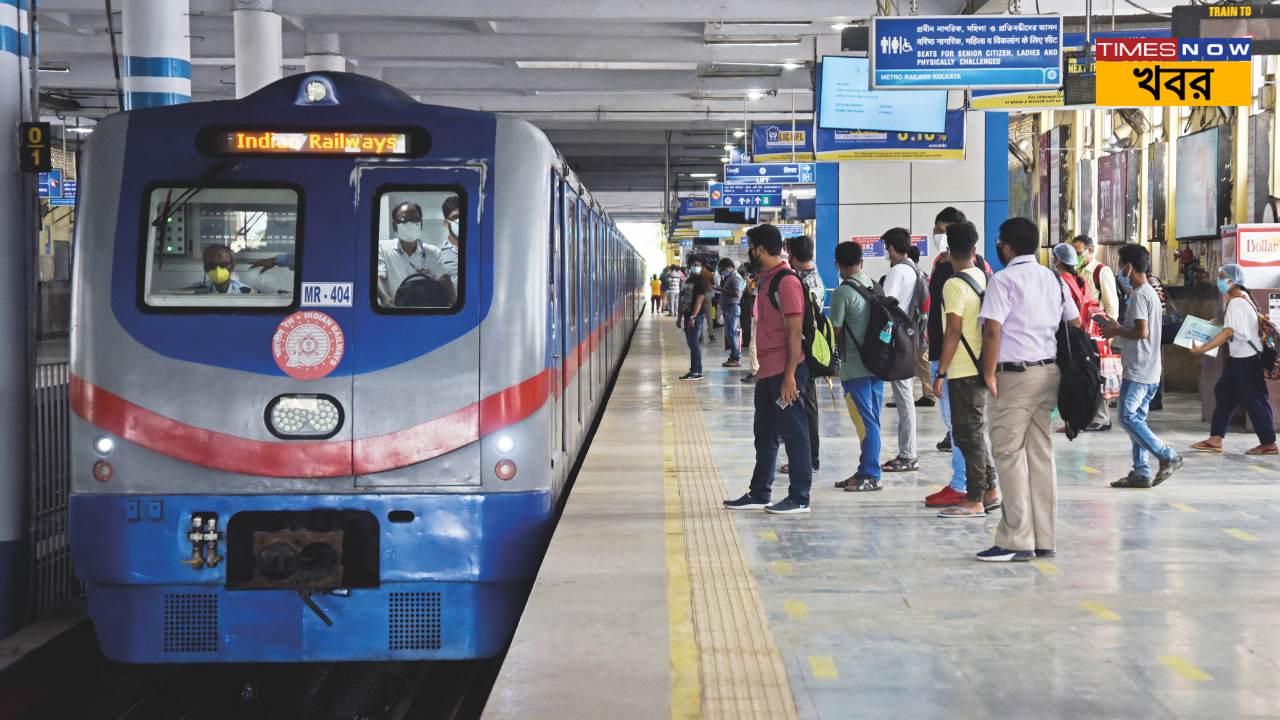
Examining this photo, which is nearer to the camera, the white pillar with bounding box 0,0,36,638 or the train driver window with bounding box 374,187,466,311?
the train driver window with bounding box 374,187,466,311

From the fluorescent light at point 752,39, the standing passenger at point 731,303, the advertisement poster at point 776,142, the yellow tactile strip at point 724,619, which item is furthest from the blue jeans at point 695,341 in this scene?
the yellow tactile strip at point 724,619

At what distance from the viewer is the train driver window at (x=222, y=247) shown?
5.03m

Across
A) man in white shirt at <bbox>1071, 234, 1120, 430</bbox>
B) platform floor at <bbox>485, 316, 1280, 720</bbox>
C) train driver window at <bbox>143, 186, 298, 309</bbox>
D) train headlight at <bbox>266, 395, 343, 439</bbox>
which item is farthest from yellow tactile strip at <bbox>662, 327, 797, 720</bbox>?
man in white shirt at <bbox>1071, 234, 1120, 430</bbox>

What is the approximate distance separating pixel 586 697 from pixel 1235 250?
1003cm

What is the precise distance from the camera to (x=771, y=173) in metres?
21.7

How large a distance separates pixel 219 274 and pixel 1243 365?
335 inches

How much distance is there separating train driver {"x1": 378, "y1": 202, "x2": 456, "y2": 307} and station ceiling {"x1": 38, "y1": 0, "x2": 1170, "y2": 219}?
9.84 metres

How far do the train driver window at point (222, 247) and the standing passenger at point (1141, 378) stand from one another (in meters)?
5.87

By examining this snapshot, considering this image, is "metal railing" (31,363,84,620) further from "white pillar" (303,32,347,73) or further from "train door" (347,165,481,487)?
"white pillar" (303,32,347,73)

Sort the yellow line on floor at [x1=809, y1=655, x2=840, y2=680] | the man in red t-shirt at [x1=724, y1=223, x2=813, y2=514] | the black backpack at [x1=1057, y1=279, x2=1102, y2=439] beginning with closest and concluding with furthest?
the yellow line on floor at [x1=809, y1=655, x2=840, y2=680], the black backpack at [x1=1057, y1=279, x2=1102, y2=439], the man in red t-shirt at [x1=724, y1=223, x2=813, y2=514]

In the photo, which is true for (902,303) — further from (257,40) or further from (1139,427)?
(257,40)

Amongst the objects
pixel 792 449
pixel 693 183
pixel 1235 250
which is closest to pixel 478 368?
pixel 792 449

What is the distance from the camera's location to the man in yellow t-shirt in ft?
21.7

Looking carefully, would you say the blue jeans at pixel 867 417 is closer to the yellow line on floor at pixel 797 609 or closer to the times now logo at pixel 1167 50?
the yellow line on floor at pixel 797 609
